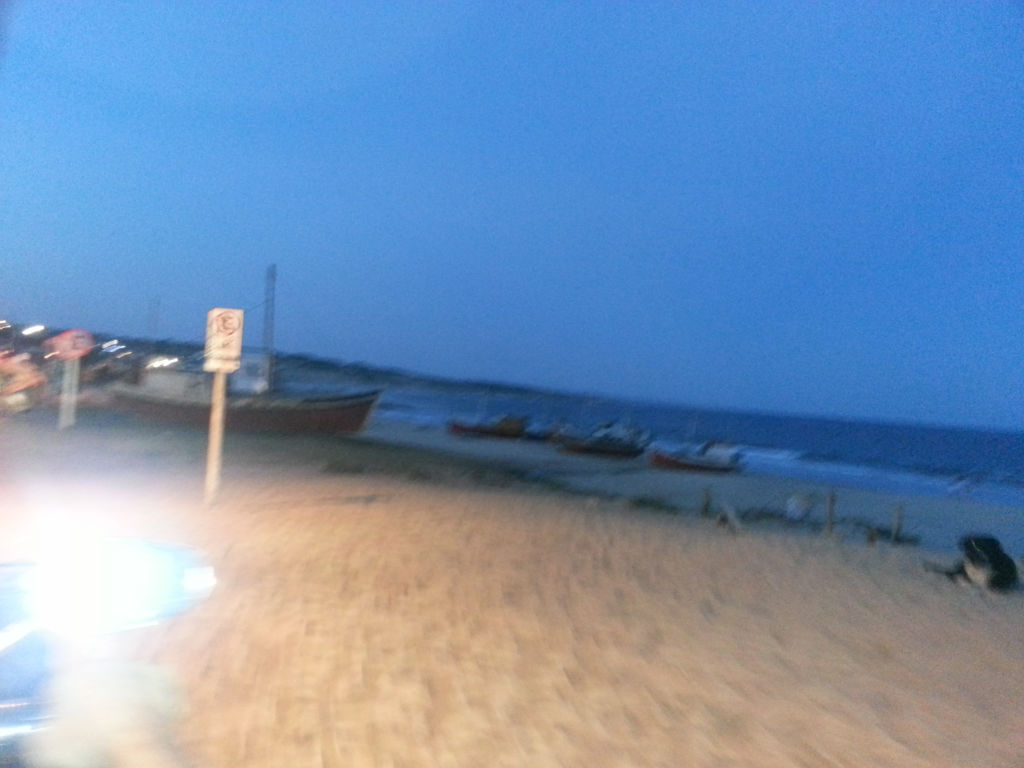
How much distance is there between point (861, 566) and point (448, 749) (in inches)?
360

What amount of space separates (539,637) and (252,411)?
76.0 ft

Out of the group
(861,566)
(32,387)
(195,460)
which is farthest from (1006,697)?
(32,387)

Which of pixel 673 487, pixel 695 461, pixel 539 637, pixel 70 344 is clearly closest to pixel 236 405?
pixel 70 344

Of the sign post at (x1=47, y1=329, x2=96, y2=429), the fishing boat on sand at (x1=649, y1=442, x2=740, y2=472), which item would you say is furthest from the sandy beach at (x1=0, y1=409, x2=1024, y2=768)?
the fishing boat on sand at (x1=649, y1=442, x2=740, y2=472)

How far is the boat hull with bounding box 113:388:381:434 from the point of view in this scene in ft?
94.7

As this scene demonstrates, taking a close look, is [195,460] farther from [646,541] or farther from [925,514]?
[925,514]

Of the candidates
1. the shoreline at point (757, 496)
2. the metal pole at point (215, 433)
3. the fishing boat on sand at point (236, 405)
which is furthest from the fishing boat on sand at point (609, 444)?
the metal pole at point (215, 433)

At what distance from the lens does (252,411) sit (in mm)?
28891

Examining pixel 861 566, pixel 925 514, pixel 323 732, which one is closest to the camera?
pixel 323 732

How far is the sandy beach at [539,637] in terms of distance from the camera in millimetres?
5188

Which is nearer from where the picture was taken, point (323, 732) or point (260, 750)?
point (260, 750)

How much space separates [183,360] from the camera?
33969mm

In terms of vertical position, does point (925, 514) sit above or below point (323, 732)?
below

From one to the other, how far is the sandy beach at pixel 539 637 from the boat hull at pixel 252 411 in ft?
43.4
